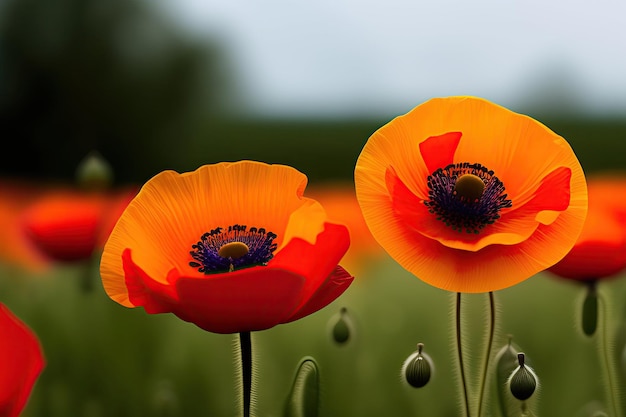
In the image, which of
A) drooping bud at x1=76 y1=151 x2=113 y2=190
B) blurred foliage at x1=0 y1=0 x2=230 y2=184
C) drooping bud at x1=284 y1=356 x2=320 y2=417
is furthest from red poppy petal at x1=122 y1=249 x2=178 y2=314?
blurred foliage at x1=0 y1=0 x2=230 y2=184

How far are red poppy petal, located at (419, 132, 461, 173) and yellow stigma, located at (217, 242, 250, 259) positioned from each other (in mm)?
145

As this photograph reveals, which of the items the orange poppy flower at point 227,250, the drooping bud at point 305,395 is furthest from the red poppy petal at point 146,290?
the drooping bud at point 305,395

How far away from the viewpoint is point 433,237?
1.72 feet

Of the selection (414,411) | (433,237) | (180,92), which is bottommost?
(414,411)

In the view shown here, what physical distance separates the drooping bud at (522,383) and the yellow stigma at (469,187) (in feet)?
0.39

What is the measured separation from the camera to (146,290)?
1.62ft

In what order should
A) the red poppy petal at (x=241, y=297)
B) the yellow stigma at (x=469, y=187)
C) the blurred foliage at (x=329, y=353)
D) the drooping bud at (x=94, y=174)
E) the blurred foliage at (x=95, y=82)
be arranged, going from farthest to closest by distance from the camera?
the blurred foliage at (x=95, y=82), the drooping bud at (x=94, y=174), the blurred foliage at (x=329, y=353), the yellow stigma at (x=469, y=187), the red poppy petal at (x=241, y=297)

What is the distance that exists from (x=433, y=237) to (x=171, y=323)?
1.95 ft

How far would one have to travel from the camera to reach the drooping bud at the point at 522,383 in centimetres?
48

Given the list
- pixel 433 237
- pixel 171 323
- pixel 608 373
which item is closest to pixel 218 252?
pixel 433 237

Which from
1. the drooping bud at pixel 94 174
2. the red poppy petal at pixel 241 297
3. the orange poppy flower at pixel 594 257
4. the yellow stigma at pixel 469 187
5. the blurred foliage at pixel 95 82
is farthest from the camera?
the blurred foliage at pixel 95 82

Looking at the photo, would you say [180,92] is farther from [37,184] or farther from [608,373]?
[608,373]

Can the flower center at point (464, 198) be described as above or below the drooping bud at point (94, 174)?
below

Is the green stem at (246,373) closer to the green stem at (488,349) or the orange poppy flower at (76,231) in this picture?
the green stem at (488,349)
